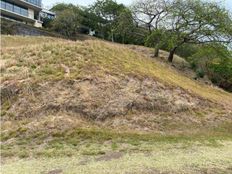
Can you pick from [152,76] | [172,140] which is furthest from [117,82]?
[172,140]

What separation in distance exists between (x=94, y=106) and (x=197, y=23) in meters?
15.0

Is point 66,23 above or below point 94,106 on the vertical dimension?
above

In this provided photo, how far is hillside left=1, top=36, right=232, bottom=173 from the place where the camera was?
11875 mm

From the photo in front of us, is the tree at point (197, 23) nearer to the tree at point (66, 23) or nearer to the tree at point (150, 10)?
the tree at point (150, 10)

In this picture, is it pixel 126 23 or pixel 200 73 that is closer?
pixel 200 73

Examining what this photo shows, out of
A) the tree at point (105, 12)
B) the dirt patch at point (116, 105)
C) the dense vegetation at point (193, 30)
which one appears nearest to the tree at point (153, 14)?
the dense vegetation at point (193, 30)

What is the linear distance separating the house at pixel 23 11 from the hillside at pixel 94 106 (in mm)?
37480

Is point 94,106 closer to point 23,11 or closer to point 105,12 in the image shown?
point 105,12

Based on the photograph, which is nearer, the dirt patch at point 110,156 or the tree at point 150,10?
the dirt patch at point 110,156

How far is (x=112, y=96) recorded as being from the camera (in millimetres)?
15055

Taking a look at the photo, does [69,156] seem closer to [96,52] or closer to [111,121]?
[111,121]

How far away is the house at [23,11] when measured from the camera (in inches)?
2151

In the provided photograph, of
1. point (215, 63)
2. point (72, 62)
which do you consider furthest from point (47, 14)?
point (72, 62)

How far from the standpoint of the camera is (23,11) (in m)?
58.4
